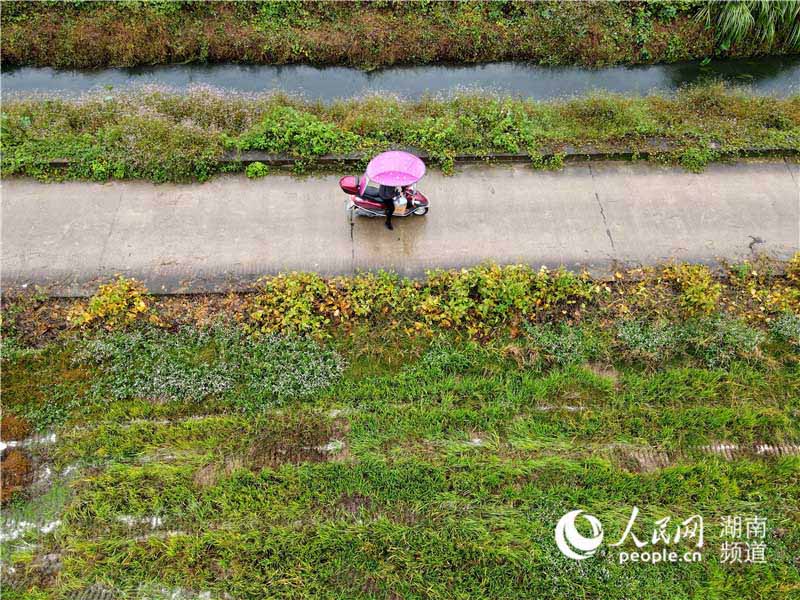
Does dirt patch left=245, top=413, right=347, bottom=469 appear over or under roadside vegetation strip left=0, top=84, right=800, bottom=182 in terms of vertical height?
under

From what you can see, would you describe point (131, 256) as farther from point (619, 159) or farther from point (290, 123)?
point (619, 159)

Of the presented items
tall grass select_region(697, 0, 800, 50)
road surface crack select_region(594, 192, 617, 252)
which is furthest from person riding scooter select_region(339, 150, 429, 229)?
tall grass select_region(697, 0, 800, 50)

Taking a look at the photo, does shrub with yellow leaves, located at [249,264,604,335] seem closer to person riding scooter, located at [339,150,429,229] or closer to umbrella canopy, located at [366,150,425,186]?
person riding scooter, located at [339,150,429,229]

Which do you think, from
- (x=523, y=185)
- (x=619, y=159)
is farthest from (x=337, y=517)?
(x=619, y=159)

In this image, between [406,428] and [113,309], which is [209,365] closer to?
[113,309]

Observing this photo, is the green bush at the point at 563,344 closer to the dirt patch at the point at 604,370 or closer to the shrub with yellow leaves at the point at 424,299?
the dirt patch at the point at 604,370
